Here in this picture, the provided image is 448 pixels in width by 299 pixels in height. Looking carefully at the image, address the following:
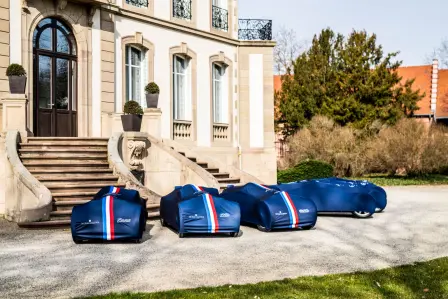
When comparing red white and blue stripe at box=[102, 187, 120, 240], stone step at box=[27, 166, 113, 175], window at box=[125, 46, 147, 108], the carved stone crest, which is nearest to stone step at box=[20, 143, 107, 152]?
A: the carved stone crest

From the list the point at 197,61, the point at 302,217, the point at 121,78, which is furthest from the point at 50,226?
the point at 197,61

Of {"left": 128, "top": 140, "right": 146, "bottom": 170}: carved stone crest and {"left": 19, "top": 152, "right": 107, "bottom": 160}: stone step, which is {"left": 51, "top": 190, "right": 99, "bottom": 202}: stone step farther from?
{"left": 128, "top": 140, "right": 146, "bottom": 170}: carved stone crest

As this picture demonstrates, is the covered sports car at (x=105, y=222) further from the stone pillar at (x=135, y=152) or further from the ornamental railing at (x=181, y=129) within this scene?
the ornamental railing at (x=181, y=129)

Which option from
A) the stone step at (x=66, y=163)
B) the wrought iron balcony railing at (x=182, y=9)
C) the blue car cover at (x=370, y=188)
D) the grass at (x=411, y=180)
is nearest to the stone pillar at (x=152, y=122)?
the stone step at (x=66, y=163)

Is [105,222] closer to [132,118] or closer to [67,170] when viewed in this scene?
[67,170]

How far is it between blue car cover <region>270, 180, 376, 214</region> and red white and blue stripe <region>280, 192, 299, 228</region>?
1853 millimetres

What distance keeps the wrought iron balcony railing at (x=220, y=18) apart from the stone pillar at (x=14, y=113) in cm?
965

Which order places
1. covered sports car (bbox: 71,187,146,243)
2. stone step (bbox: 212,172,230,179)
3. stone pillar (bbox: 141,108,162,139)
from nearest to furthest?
1. covered sports car (bbox: 71,187,146,243)
2. stone pillar (bbox: 141,108,162,139)
3. stone step (bbox: 212,172,230,179)

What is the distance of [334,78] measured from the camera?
3422cm

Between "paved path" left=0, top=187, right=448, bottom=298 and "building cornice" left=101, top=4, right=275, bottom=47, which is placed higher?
"building cornice" left=101, top=4, right=275, bottom=47

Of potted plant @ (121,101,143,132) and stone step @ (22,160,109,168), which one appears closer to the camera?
stone step @ (22,160,109,168)

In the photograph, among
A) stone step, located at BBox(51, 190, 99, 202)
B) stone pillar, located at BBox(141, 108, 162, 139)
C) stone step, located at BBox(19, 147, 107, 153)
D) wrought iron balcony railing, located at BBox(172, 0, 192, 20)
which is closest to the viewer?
stone step, located at BBox(51, 190, 99, 202)

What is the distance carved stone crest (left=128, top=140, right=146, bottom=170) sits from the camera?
14.4 meters

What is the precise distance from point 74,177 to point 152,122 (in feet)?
12.1
